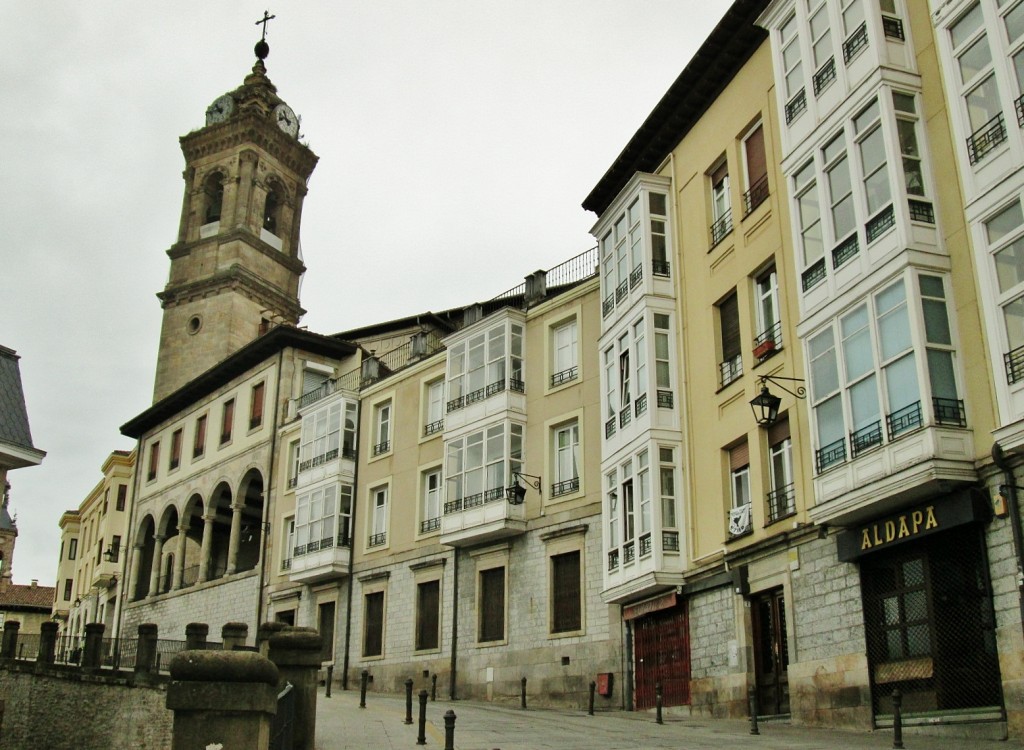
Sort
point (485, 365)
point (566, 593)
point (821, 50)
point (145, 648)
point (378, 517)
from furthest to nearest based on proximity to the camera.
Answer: point (378, 517) < point (485, 365) < point (145, 648) < point (566, 593) < point (821, 50)

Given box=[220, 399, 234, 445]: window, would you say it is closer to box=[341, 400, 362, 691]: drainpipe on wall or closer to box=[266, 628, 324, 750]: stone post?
box=[341, 400, 362, 691]: drainpipe on wall

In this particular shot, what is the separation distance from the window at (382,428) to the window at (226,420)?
388 inches

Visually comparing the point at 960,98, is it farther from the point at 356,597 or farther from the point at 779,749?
the point at 356,597

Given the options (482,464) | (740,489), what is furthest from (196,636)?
(740,489)

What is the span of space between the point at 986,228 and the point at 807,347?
3674 mm

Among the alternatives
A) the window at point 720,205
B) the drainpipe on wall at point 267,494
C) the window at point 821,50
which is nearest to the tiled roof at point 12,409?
the window at point 720,205

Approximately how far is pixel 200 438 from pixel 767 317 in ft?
98.8

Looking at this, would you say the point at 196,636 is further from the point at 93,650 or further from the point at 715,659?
the point at 715,659

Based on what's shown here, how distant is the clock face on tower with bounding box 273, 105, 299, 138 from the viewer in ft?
217

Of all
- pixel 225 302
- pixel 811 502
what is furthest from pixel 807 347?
pixel 225 302

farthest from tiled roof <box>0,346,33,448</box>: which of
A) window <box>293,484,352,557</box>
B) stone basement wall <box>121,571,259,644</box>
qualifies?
stone basement wall <box>121,571,259,644</box>

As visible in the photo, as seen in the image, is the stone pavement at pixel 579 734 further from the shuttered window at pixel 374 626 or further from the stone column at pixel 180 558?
the stone column at pixel 180 558

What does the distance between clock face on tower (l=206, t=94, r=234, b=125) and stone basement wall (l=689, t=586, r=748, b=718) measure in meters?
52.4

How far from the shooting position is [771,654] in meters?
18.7
